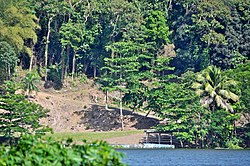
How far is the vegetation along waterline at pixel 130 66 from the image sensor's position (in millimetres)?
64875

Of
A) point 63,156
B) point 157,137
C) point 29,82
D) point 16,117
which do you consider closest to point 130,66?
point 157,137

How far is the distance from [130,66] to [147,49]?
7993 millimetres

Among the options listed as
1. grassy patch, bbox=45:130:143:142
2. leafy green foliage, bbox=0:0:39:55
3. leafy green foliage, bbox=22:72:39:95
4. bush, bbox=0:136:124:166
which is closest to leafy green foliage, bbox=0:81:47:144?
grassy patch, bbox=45:130:143:142

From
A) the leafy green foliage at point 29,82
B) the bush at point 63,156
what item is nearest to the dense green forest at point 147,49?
the leafy green foliage at point 29,82

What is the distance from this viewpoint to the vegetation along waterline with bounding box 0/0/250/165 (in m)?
64.9

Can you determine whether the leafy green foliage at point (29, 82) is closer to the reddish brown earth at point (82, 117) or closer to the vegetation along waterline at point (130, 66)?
the vegetation along waterline at point (130, 66)

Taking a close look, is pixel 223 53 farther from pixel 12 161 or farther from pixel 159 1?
pixel 12 161

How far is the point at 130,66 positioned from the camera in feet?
237

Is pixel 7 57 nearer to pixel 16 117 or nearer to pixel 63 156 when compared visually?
pixel 16 117

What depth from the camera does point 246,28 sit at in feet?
261

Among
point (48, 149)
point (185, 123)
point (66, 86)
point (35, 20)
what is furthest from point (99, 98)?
point (48, 149)

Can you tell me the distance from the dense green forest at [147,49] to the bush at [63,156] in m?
50.3

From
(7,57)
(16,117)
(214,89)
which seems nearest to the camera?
(16,117)

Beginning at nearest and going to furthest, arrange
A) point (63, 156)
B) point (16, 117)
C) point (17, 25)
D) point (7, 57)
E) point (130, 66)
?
point (63, 156)
point (16, 117)
point (130, 66)
point (7, 57)
point (17, 25)
